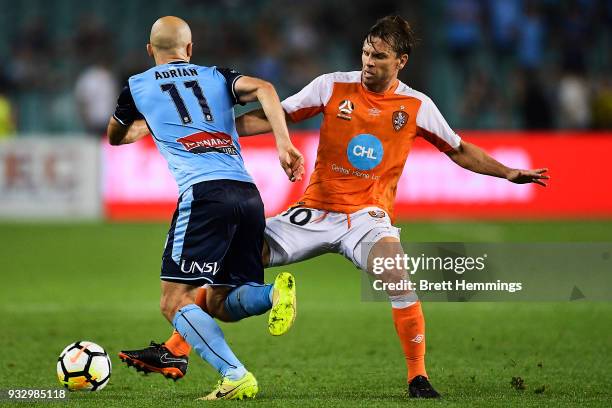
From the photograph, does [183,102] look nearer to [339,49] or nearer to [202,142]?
[202,142]

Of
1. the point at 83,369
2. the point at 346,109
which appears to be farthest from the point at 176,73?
the point at 83,369

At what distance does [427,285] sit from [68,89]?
14080 mm

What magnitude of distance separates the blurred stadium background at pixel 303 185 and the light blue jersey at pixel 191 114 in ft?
3.97

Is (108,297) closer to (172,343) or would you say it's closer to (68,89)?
(172,343)

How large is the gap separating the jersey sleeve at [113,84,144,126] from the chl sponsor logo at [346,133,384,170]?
122cm

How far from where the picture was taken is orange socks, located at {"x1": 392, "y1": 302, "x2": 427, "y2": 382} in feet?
18.9

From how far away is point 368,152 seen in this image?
614 centimetres

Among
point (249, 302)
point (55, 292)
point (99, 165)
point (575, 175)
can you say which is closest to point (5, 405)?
point (249, 302)

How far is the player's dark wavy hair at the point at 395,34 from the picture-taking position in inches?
234

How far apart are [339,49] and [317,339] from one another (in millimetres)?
13032

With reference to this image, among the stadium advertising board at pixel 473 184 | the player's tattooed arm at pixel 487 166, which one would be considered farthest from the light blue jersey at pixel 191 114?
the stadium advertising board at pixel 473 184

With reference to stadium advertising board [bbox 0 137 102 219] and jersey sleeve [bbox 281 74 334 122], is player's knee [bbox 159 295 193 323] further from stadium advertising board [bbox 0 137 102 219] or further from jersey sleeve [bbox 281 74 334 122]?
stadium advertising board [bbox 0 137 102 219]

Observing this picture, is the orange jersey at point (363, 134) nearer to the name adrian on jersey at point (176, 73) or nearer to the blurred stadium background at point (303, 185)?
the name adrian on jersey at point (176, 73)

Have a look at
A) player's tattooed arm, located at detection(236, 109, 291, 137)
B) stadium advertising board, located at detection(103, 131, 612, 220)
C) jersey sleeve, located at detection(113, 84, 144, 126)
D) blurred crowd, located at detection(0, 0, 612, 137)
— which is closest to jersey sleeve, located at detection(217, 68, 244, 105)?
player's tattooed arm, located at detection(236, 109, 291, 137)
